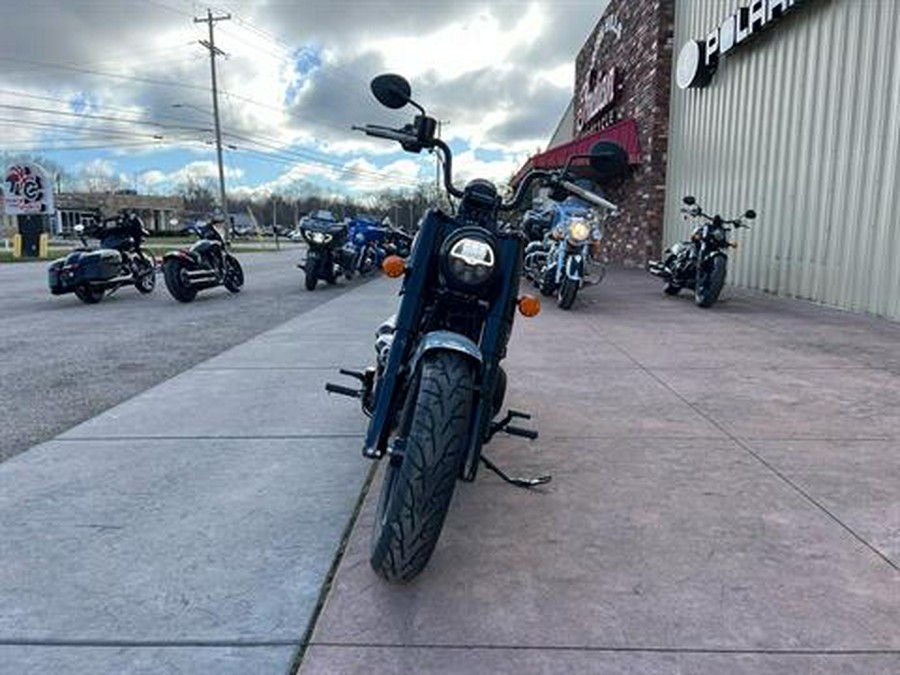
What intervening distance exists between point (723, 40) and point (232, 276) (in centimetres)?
936

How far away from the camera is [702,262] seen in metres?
9.67

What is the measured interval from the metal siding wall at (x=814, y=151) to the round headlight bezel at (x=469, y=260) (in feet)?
22.7

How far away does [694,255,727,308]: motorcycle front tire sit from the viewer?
916cm

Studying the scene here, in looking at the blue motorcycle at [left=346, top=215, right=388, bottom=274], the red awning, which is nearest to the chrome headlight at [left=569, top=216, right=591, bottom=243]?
the blue motorcycle at [left=346, top=215, right=388, bottom=274]

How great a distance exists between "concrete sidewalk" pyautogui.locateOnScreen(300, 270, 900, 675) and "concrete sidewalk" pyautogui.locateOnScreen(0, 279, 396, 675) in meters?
0.19

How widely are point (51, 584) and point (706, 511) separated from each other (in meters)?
2.44

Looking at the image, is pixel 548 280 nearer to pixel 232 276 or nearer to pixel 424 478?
pixel 232 276

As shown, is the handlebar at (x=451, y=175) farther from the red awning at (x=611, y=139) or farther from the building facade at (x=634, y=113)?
the red awning at (x=611, y=139)

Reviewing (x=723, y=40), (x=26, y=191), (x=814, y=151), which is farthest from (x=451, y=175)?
(x=26, y=191)

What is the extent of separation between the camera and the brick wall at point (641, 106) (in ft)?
51.4

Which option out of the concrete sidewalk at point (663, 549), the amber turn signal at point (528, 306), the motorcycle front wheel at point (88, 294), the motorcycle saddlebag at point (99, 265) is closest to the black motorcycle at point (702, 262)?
the concrete sidewalk at point (663, 549)

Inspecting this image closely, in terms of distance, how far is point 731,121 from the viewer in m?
12.2

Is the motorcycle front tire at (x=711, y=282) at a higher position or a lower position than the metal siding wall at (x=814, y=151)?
lower

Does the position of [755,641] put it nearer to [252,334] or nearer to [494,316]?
[494,316]
